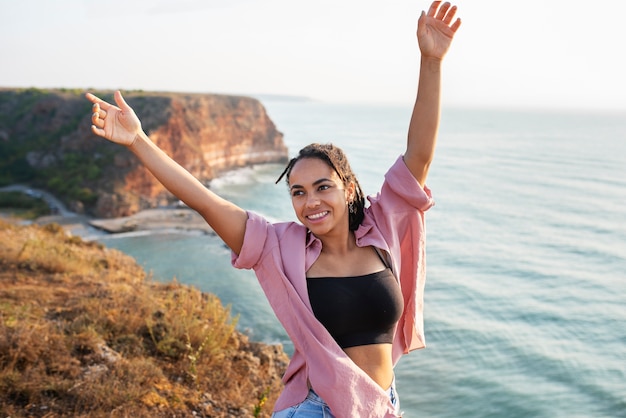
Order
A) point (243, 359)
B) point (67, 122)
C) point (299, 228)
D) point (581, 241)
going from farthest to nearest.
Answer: point (67, 122), point (581, 241), point (243, 359), point (299, 228)

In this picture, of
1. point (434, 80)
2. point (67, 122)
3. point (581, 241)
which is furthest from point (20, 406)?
point (67, 122)

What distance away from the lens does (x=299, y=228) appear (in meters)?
2.52

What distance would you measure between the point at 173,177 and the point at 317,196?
2.14ft

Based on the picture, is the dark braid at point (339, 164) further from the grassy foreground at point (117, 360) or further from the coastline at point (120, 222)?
the coastline at point (120, 222)

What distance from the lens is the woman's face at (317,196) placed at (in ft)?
8.09

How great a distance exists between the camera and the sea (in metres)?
13.6

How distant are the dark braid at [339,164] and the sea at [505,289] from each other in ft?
20.7

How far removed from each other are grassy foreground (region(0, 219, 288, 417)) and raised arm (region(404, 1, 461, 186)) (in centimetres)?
241

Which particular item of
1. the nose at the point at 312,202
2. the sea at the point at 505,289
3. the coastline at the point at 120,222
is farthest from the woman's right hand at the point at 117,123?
the coastline at the point at 120,222

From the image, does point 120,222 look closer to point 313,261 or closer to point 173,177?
point 173,177

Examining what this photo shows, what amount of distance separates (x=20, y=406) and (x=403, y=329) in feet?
10.4

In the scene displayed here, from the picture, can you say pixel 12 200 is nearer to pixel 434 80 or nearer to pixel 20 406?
pixel 20 406

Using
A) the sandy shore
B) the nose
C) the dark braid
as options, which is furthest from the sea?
the nose

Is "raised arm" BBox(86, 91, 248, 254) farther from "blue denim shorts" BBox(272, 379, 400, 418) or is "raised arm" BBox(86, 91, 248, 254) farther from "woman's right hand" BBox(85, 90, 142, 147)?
"blue denim shorts" BBox(272, 379, 400, 418)
